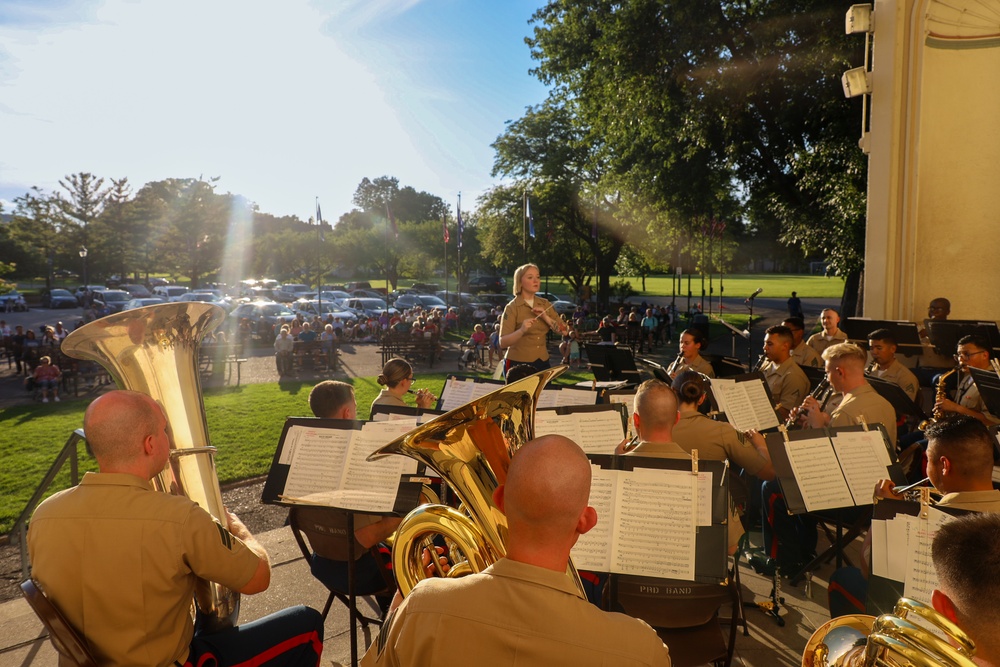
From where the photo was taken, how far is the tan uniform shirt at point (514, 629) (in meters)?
1.73

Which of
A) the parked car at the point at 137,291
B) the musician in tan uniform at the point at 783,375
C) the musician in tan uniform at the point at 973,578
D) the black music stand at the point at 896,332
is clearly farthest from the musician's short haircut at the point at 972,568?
the parked car at the point at 137,291

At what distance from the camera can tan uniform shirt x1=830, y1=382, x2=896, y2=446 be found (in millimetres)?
5141

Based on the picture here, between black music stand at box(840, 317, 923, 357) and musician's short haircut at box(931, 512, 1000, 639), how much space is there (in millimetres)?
7103

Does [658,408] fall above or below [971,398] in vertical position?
above

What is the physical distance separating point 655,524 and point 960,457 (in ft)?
5.03

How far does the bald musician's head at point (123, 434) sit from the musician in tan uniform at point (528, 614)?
56.9 inches

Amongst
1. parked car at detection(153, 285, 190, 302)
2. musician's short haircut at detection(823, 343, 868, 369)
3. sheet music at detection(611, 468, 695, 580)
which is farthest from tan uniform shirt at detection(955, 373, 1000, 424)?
parked car at detection(153, 285, 190, 302)

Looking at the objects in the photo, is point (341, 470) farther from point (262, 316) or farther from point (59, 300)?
point (59, 300)

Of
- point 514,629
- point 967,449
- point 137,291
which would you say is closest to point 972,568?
point 514,629

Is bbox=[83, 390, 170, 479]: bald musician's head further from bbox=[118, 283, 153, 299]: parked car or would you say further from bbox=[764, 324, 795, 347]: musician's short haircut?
bbox=[118, 283, 153, 299]: parked car

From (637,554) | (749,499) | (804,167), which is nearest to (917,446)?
(749,499)

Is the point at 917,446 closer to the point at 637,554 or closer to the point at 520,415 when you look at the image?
the point at 637,554

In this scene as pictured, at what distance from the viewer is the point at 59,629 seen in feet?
8.03

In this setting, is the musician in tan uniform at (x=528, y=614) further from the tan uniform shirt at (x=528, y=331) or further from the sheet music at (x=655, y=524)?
the tan uniform shirt at (x=528, y=331)
